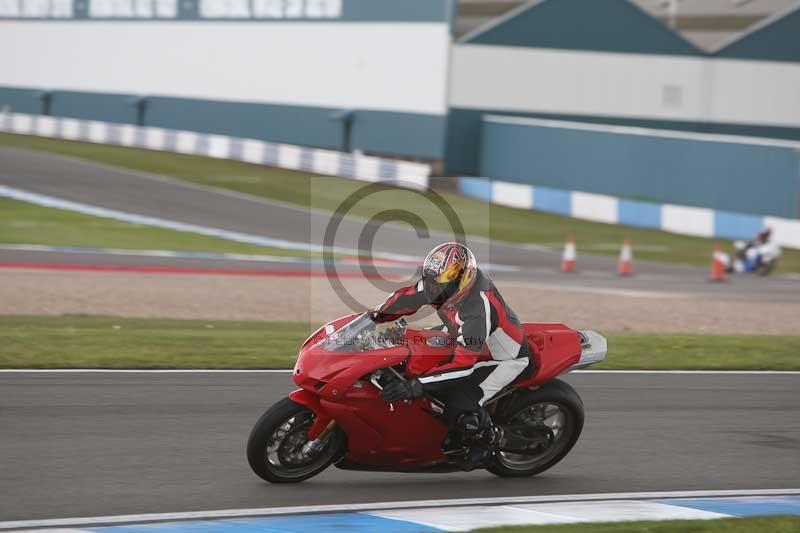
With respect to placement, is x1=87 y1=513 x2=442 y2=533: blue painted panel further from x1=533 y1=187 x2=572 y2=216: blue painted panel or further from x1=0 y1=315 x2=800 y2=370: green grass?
x1=533 y1=187 x2=572 y2=216: blue painted panel

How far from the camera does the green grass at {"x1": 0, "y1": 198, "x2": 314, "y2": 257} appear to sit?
2377 centimetres

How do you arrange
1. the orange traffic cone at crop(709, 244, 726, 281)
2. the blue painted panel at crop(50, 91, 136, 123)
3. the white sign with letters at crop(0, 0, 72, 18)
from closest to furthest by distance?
→ the orange traffic cone at crop(709, 244, 726, 281)
the blue painted panel at crop(50, 91, 136, 123)
the white sign with letters at crop(0, 0, 72, 18)

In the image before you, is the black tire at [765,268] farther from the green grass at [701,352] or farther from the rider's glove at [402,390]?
the rider's glove at [402,390]

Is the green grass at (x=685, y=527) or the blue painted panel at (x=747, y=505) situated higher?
the green grass at (x=685, y=527)

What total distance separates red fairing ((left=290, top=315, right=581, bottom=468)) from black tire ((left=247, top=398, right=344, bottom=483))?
7 cm

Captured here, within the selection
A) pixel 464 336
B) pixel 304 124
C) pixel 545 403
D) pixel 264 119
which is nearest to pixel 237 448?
pixel 464 336

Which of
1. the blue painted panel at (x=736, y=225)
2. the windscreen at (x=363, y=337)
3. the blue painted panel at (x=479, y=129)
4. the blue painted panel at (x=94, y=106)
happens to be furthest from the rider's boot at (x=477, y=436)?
the blue painted panel at (x=94, y=106)

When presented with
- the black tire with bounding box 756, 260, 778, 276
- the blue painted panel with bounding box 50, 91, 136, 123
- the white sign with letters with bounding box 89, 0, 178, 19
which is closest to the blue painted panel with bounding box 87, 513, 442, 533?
the black tire with bounding box 756, 260, 778, 276

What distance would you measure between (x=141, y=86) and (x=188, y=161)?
11.3 meters

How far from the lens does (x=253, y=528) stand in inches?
253

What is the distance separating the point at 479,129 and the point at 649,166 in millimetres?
8099

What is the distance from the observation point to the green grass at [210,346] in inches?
459

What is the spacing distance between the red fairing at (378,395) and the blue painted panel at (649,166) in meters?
23.7

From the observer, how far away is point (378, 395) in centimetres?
719
